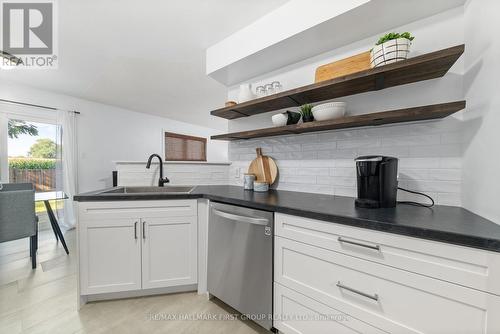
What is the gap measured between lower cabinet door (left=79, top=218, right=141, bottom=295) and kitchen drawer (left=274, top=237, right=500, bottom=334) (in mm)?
1180

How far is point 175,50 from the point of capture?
2217 millimetres

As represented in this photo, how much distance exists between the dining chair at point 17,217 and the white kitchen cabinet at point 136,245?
1324 mm

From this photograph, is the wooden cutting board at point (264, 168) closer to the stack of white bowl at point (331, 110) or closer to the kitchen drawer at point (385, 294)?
the stack of white bowl at point (331, 110)

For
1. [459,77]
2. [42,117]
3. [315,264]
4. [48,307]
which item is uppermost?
[42,117]

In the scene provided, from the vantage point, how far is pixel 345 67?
1.43 m

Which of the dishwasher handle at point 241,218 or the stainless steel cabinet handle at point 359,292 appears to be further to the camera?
the dishwasher handle at point 241,218

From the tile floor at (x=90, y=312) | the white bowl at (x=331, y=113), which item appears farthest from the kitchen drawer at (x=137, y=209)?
the white bowl at (x=331, y=113)

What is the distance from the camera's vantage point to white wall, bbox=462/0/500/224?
0.87m

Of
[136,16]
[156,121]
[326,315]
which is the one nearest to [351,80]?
[326,315]

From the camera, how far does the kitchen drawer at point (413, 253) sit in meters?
0.69

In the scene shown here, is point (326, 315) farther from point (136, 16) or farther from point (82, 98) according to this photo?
point (82, 98)

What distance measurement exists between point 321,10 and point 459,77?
941 millimetres

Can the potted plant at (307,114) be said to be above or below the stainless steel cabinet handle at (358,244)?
above

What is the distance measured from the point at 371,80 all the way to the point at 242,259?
4.78 feet
